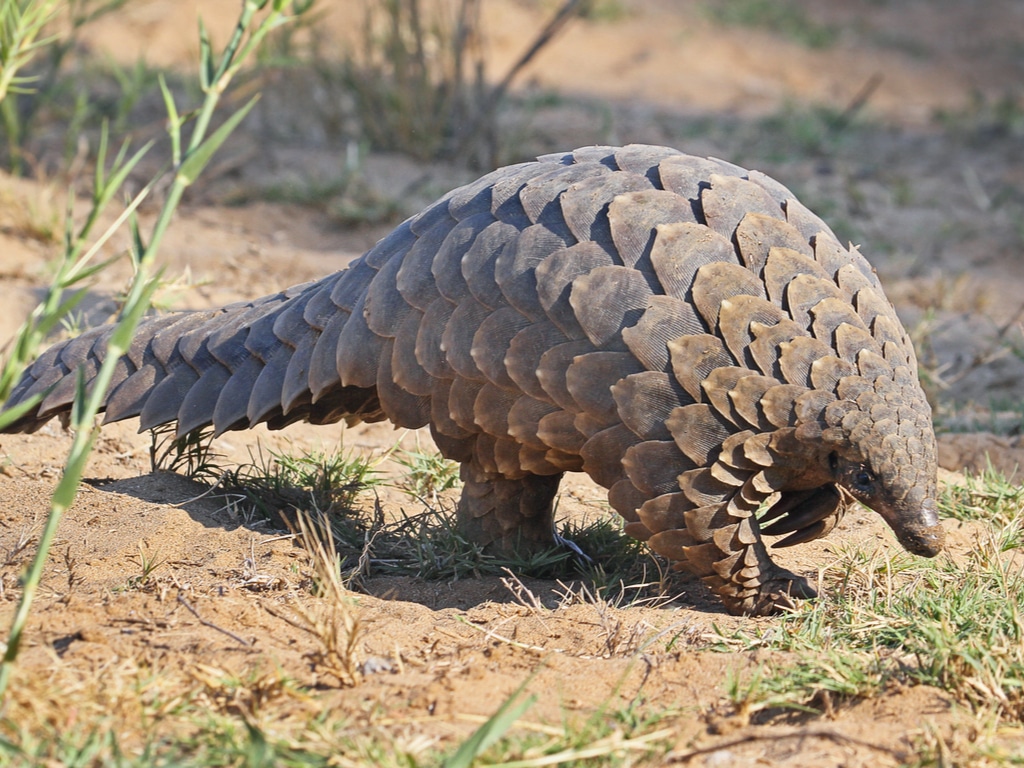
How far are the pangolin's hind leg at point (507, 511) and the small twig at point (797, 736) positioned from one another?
108 cm

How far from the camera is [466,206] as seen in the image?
2869 mm

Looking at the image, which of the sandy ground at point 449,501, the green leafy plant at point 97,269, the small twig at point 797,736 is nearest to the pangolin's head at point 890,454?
the sandy ground at point 449,501

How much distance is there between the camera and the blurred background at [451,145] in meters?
5.55

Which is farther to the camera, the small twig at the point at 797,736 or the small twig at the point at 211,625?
the small twig at the point at 211,625

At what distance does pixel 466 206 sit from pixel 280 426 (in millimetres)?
820

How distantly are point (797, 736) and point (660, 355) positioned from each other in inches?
34.2

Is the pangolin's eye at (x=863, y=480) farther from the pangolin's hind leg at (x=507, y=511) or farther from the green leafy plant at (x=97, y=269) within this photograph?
the green leafy plant at (x=97, y=269)

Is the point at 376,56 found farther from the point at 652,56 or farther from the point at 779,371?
the point at 779,371

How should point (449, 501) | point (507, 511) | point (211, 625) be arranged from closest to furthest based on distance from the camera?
1. point (211, 625)
2. point (507, 511)
3. point (449, 501)

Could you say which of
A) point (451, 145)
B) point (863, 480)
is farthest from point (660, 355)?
point (451, 145)

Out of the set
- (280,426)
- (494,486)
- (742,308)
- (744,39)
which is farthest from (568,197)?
(744,39)

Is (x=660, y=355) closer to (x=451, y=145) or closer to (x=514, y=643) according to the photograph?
(x=514, y=643)

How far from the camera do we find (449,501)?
11.8 ft

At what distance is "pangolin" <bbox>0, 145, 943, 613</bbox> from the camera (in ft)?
8.48
